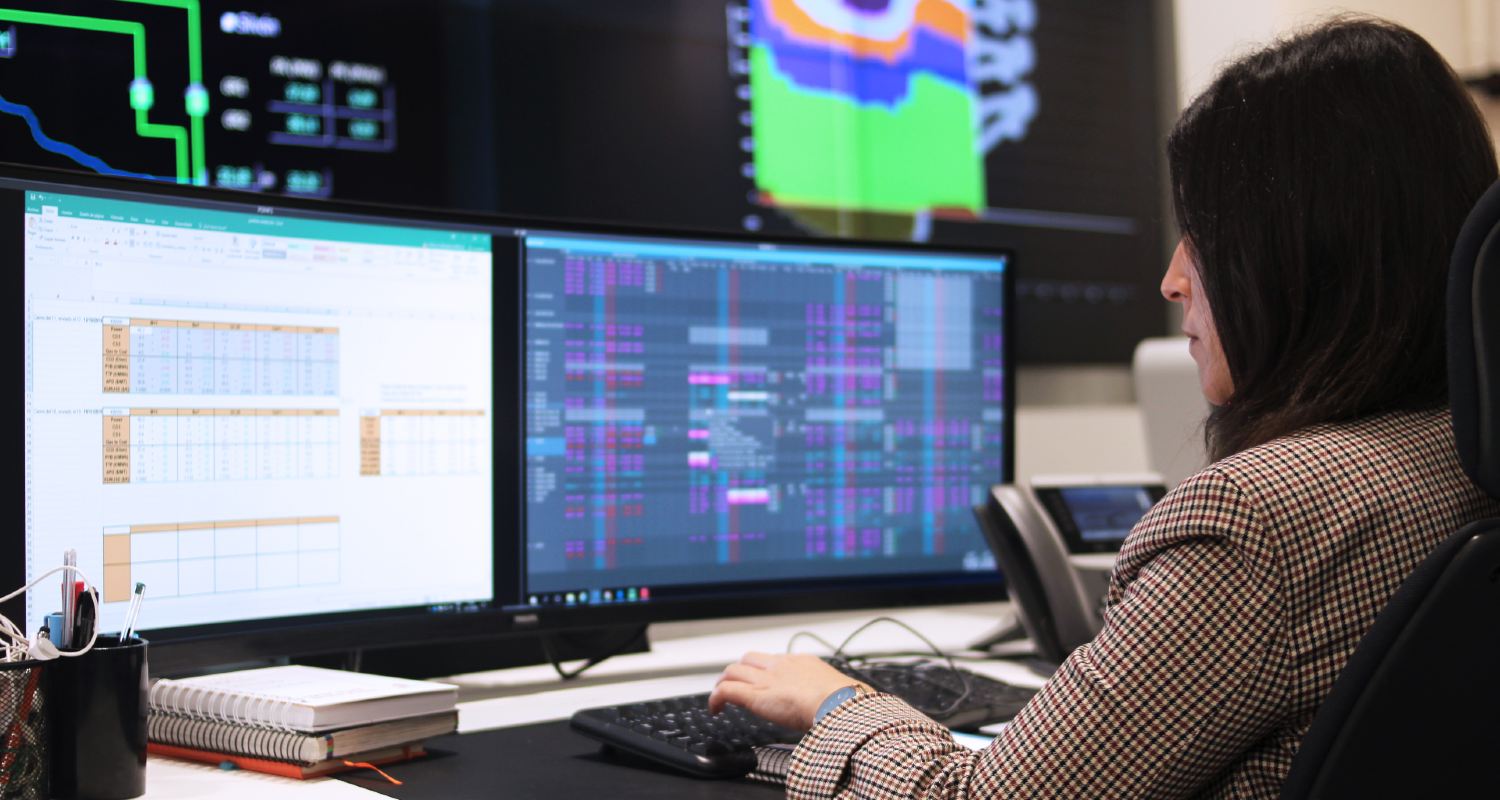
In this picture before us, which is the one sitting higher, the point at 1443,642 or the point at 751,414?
the point at 751,414

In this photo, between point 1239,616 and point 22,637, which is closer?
point 1239,616

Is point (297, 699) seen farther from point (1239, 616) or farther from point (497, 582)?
point (1239, 616)

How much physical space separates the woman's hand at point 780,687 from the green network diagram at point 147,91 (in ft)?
2.71

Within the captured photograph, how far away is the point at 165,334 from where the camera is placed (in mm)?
1144

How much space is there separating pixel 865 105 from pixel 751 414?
88cm

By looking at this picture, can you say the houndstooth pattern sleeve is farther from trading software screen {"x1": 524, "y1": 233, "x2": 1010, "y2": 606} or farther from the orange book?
trading software screen {"x1": 524, "y1": 233, "x2": 1010, "y2": 606}

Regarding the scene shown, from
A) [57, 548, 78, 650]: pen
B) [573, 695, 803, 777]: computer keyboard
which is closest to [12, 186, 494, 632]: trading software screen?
[57, 548, 78, 650]: pen

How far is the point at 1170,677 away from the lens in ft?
2.54

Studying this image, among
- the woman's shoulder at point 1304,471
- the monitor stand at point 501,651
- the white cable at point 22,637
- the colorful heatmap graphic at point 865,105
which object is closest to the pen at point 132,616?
the white cable at point 22,637

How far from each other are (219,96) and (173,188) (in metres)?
0.48

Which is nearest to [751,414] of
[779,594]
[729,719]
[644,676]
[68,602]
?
[779,594]

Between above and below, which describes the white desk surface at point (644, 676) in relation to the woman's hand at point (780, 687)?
below

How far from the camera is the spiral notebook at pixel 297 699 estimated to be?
1040 millimetres

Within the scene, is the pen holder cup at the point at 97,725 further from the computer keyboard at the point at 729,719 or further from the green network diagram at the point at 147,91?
the green network diagram at the point at 147,91
